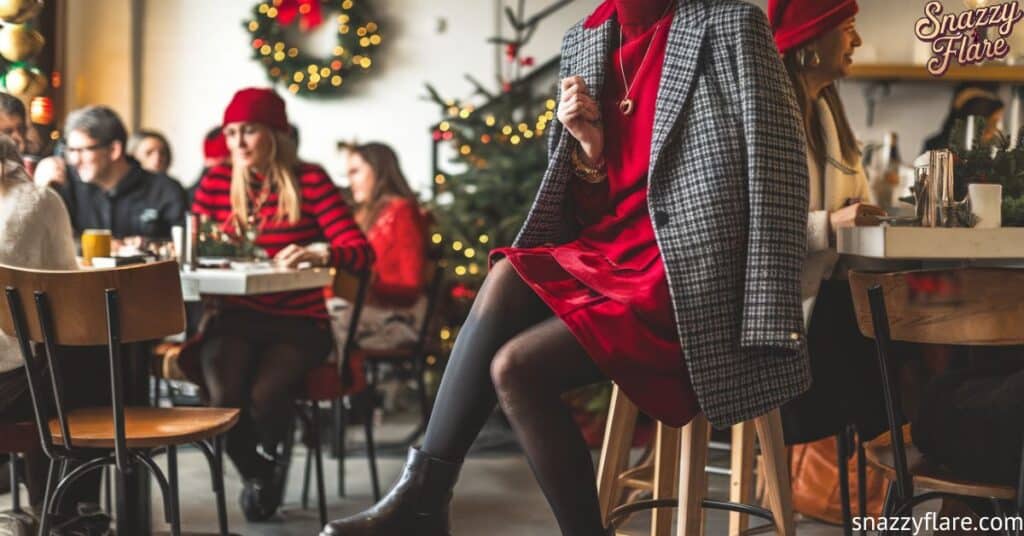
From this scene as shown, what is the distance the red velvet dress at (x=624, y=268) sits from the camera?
196 cm

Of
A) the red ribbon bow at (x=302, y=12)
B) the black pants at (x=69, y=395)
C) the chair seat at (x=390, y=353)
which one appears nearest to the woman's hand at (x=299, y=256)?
the black pants at (x=69, y=395)

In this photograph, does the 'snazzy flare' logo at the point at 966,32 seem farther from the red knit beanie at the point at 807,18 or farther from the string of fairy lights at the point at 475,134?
the string of fairy lights at the point at 475,134

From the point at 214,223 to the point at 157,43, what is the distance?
4606mm

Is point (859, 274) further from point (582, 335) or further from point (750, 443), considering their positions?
point (750, 443)

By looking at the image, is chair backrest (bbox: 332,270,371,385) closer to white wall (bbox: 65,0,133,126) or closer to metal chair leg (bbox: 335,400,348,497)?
metal chair leg (bbox: 335,400,348,497)

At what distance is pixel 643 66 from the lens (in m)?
2.14

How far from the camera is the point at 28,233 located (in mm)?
2502

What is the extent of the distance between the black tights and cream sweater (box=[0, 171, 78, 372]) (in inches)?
39.8

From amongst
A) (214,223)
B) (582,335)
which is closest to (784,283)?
(582,335)

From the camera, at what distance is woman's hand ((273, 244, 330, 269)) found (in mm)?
3311

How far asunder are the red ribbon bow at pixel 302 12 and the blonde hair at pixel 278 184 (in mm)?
4067

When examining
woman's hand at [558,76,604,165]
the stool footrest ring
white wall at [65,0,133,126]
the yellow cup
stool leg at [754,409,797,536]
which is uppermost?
white wall at [65,0,133,126]

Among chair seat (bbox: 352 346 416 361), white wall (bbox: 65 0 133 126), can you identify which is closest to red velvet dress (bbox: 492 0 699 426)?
chair seat (bbox: 352 346 416 361)

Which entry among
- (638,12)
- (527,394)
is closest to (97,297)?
(527,394)
